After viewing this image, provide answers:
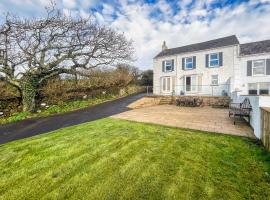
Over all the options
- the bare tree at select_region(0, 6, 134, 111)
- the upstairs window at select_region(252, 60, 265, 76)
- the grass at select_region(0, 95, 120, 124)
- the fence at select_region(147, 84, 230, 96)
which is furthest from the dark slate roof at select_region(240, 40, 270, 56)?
the grass at select_region(0, 95, 120, 124)

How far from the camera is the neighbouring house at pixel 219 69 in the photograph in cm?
1533

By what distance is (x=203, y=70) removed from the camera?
18.0m

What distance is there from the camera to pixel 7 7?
29.8 ft

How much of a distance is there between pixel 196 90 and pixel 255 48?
718cm

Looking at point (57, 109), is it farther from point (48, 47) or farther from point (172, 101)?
point (172, 101)

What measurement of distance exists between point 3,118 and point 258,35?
30.0 meters

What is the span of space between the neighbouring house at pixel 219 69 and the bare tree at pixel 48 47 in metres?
9.41

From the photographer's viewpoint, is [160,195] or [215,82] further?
[215,82]

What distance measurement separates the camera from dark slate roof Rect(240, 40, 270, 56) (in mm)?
15393

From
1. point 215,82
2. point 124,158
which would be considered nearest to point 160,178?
point 124,158

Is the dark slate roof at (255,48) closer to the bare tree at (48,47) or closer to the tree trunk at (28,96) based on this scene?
the bare tree at (48,47)

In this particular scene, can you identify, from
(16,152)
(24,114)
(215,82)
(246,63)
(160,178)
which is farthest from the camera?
(215,82)

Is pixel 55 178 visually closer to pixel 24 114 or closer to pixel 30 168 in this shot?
pixel 30 168

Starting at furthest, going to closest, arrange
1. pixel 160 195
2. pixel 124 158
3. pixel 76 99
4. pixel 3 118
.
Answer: pixel 76 99, pixel 3 118, pixel 124 158, pixel 160 195
